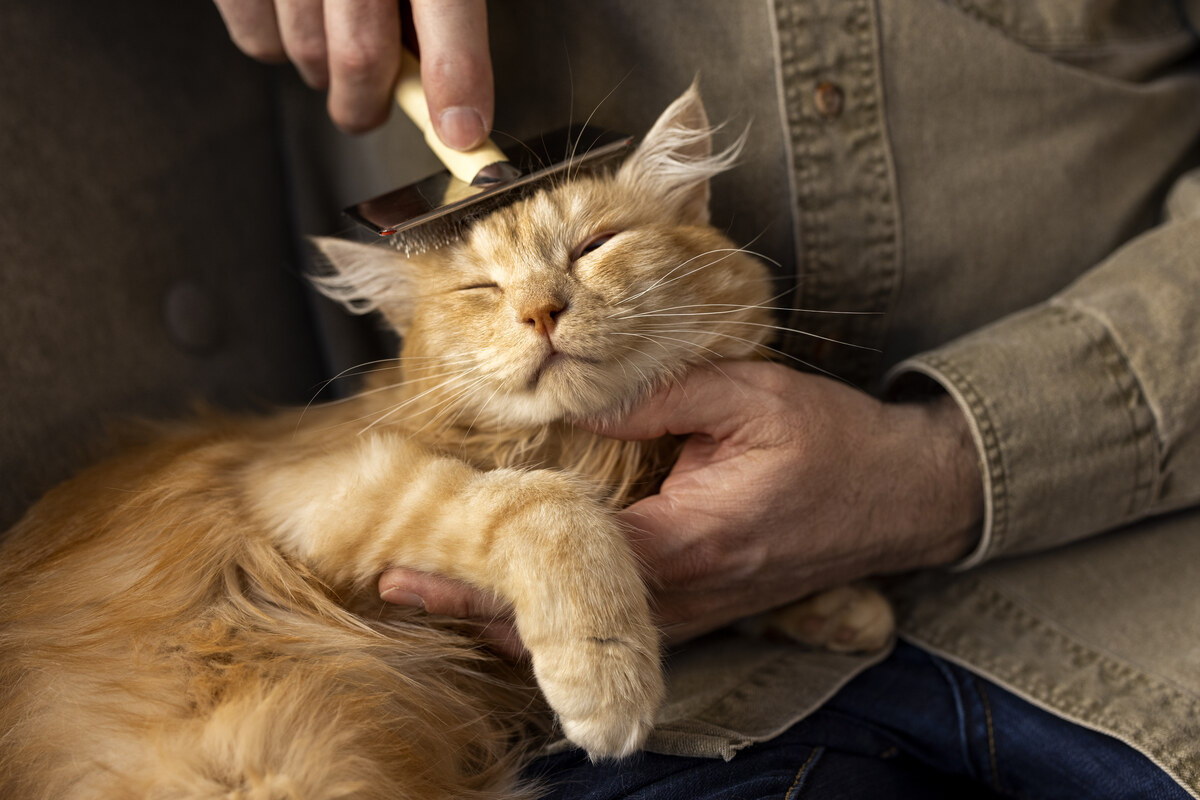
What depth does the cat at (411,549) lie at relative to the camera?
0.91 m

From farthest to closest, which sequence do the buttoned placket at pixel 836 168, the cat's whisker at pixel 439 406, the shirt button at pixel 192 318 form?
the shirt button at pixel 192 318
the buttoned placket at pixel 836 168
the cat's whisker at pixel 439 406

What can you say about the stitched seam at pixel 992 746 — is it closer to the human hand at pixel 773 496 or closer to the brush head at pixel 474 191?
the human hand at pixel 773 496

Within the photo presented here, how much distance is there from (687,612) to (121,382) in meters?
1.15

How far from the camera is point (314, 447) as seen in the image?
127 cm

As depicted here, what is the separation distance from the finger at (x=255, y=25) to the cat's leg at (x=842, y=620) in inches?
55.3

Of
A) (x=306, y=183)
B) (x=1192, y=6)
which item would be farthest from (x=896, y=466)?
(x=306, y=183)

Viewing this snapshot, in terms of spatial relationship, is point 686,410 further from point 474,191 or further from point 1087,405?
point 1087,405

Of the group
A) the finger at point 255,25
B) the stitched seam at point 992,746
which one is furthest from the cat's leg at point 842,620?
the finger at point 255,25

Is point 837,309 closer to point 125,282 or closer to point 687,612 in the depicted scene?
point 687,612

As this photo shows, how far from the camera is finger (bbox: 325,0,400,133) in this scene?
1.15 metres

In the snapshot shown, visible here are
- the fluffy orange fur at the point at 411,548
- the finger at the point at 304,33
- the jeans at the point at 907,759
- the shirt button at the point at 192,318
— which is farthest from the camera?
the shirt button at the point at 192,318

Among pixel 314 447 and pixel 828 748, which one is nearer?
pixel 828 748

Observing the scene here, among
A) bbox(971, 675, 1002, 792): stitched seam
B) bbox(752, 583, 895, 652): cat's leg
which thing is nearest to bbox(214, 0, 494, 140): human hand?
bbox(752, 583, 895, 652): cat's leg

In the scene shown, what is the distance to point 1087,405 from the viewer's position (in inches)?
51.8
